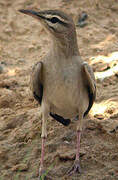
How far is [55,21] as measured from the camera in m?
4.63

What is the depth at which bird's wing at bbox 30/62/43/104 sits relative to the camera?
5.02 metres

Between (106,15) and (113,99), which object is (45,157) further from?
(106,15)

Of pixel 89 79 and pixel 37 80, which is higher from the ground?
pixel 89 79

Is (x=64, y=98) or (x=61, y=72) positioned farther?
(x=64, y=98)

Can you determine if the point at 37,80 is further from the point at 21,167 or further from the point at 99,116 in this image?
the point at 99,116

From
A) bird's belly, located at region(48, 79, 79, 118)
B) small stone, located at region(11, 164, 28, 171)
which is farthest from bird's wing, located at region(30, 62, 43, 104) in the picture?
small stone, located at region(11, 164, 28, 171)

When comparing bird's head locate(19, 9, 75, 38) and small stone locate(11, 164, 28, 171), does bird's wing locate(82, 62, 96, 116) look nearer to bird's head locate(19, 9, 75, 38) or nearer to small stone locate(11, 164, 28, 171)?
bird's head locate(19, 9, 75, 38)

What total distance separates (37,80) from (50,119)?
1.39 m

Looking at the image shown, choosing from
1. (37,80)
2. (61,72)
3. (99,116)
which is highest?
(61,72)

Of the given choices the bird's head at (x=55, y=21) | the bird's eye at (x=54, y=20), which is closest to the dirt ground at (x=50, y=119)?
the bird's head at (x=55, y=21)

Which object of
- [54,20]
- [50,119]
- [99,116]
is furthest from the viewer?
[50,119]

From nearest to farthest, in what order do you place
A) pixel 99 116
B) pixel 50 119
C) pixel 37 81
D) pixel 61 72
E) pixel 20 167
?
pixel 61 72 → pixel 20 167 → pixel 37 81 → pixel 99 116 → pixel 50 119

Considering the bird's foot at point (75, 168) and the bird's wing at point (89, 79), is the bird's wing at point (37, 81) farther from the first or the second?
the bird's foot at point (75, 168)

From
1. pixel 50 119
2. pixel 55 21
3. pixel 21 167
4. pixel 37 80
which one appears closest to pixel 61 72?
pixel 37 80
